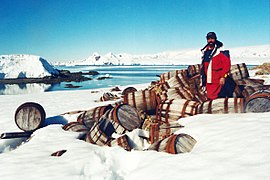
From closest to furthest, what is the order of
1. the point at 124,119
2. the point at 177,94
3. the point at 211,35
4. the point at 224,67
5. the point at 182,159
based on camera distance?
the point at 182,159 → the point at 124,119 → the point at 211,35 → the point at 224,67 → the point at 177,94

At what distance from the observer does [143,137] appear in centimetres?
654

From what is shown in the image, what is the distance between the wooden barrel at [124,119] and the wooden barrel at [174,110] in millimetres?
798

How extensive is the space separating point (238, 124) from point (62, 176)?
367 centimetres

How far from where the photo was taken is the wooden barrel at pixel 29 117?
27.9ft

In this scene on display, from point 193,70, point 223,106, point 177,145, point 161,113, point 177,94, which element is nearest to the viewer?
point 177,145

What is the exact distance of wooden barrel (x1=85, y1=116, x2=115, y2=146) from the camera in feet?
21.3

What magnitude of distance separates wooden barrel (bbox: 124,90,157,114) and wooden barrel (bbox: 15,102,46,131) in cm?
330

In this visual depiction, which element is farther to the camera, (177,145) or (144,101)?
(144,101)

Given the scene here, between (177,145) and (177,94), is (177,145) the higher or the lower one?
the lower one

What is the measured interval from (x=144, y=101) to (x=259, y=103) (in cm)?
349

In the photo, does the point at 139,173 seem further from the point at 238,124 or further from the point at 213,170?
the point at 238,124

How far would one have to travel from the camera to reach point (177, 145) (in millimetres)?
4715

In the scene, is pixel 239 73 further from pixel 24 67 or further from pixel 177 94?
pixel 24 67

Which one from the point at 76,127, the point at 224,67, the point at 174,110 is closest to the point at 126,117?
the point at 174,110
